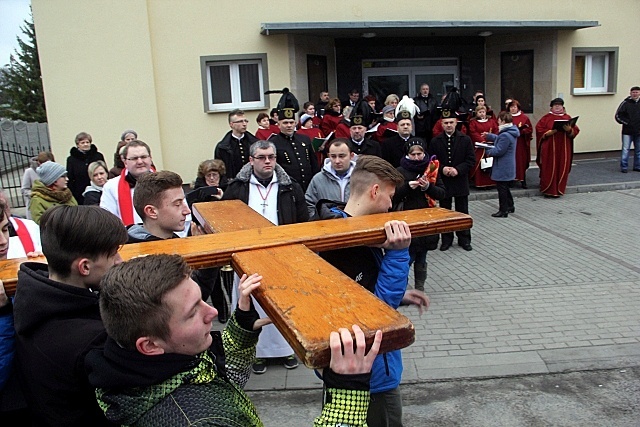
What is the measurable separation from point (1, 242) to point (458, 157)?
6985 mm

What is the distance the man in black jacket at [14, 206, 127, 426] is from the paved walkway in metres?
3.16

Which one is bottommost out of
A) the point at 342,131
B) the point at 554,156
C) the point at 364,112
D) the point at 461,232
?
the point at 461,232

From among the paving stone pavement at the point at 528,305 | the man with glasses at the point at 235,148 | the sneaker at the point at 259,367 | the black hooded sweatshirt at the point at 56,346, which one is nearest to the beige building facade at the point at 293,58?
the man with glasses at the point at 235,148

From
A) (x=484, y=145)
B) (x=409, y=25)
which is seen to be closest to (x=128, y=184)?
(x=484, y=145)

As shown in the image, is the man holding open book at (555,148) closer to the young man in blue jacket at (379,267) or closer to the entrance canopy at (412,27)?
the entrance canopy at (412,27)

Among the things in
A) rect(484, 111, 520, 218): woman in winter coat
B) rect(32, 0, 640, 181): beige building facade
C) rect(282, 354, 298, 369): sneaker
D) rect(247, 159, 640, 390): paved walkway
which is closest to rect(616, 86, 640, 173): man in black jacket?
rect(32, 0, 640, 181): beige building facade

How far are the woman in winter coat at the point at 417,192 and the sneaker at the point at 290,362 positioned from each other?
1.80 metres

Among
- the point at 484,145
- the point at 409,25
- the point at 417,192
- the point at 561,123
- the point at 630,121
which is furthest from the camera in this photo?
the point at 630,121

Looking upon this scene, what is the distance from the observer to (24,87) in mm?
33719

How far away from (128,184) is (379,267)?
299 cm

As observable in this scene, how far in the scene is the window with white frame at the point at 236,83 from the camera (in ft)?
41.8

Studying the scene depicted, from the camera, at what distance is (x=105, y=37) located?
1162 centimetres

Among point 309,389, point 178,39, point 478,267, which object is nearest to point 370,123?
point 478,267

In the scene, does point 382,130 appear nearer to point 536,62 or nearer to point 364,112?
point 364,112
